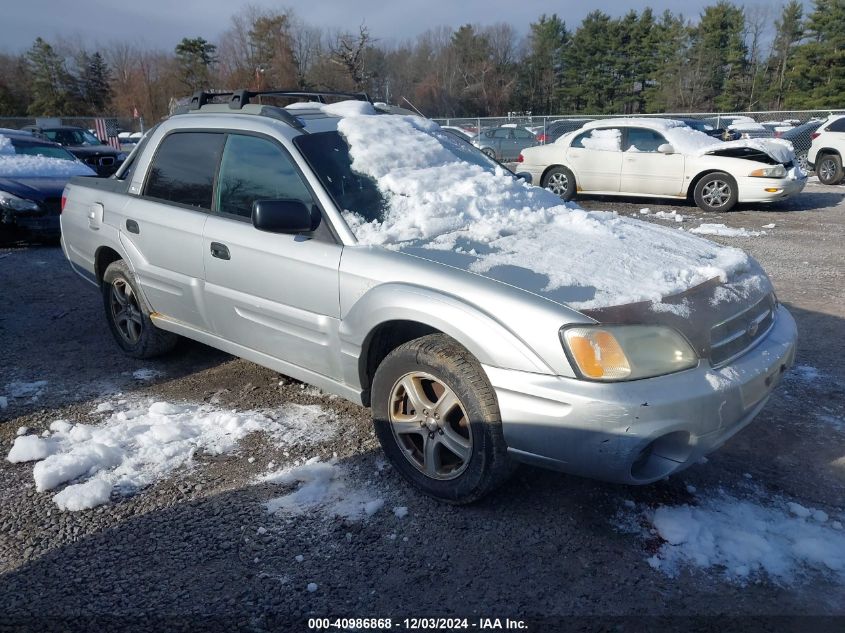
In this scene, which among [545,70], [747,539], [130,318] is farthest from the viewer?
[545,70]

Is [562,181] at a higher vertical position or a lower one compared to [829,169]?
lower

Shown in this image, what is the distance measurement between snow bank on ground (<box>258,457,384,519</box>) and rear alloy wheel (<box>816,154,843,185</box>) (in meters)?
15.7

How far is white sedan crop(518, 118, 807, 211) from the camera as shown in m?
11.5

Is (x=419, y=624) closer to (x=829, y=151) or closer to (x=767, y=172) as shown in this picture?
(x=767, y=172)

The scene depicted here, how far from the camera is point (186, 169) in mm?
4242

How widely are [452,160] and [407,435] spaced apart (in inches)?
71.7

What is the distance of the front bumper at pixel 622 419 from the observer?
2.50 m

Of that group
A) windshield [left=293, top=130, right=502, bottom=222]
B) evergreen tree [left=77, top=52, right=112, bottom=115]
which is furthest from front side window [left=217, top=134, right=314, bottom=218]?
evergreen tree [left=77, top=52, right=112, bottom=115]

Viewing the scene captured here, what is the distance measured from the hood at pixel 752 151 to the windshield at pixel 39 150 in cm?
1127

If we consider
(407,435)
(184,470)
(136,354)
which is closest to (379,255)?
(407,435)

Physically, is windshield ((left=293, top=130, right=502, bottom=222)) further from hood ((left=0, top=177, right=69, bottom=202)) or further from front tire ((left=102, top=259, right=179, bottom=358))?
hood ((left=0, top=177, right=69, bottom=202))

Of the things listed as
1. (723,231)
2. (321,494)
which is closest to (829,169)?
(723,231)

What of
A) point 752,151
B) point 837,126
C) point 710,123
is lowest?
point 752,151

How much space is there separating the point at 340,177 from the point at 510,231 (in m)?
0.94
